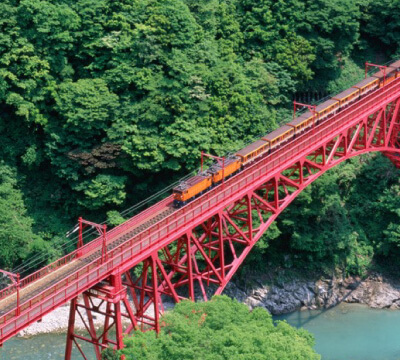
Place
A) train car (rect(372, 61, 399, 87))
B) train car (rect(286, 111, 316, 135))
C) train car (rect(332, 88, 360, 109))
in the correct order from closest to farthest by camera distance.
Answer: train car (rect(286, 111, 316, 135)) < train car (rect(332, 88, 360, 109)) < train car (rect(372, 61, 399, 87))

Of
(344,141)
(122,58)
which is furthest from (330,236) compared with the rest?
(122,58)

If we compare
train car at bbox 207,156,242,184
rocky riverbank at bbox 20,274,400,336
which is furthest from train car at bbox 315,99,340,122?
rocky riverbank at bbox 20,274,400,336

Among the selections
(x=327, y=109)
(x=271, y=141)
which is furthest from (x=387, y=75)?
(x=271, y=141)

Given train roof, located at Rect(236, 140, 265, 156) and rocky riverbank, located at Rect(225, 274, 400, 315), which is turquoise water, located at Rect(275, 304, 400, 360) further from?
train roof, located at Rect(236, 140, 265, 156)

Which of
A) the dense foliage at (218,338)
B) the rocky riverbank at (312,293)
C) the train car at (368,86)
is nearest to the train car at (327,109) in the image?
the train car at (368,86)

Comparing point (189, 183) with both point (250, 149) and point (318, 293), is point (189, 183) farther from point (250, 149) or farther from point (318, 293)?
point (318, 293)
